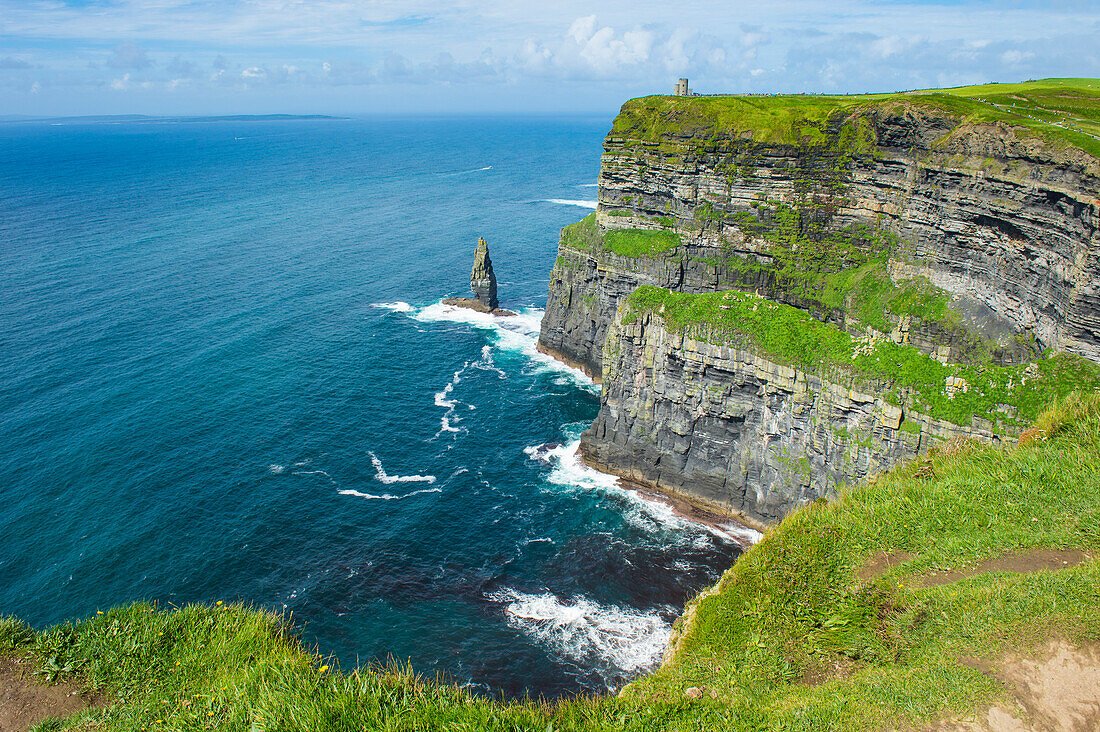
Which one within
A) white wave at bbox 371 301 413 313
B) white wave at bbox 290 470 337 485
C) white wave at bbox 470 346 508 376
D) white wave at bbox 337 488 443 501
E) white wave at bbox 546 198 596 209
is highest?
white wave at bbox 546 198 596 209

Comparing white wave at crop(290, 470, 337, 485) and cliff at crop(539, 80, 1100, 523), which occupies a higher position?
cliff at crop(539, 80, 1100, 523)

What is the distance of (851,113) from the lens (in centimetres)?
6500

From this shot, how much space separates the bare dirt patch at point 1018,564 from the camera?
18828 mm

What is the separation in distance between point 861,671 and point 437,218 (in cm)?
15341

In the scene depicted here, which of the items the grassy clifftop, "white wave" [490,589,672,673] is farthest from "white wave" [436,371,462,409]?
the grassy clifftop

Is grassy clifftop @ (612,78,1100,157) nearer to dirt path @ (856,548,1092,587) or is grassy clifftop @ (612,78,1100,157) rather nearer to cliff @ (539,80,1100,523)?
cliff @ (539,80,1100,523)

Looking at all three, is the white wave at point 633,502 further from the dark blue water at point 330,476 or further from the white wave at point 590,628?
the white wave at point 590,628

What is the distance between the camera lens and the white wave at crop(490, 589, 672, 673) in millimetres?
42188

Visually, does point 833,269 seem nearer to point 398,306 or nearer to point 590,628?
point 590,628

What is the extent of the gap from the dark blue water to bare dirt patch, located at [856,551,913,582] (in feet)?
78.2

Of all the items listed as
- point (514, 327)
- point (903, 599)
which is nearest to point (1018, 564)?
point (903, 599)

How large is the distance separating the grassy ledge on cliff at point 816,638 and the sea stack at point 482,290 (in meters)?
81.6

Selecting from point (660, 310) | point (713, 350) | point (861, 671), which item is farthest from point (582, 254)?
point (861, 671)

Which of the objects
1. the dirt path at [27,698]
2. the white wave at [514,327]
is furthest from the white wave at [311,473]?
the dirt path at [27,698]
